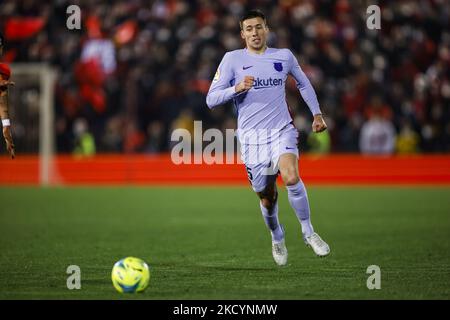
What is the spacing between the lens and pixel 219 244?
495 inches

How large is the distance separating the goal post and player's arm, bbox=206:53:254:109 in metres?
16.6

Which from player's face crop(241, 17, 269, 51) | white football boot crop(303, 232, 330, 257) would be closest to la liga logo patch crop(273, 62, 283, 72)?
player's face crop(241, 17, 269, 51)

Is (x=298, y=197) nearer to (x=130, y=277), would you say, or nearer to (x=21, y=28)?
(x=130, y=277)

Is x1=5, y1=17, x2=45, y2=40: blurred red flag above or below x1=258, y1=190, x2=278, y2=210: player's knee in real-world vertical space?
A: above

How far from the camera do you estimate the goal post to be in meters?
26.2

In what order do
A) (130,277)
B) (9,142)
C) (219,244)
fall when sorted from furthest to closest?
1. (219,244)
2. (9,142)
3. (130,277)

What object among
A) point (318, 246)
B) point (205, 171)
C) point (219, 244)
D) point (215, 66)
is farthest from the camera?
point (205, 171)

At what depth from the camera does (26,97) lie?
27.2 m

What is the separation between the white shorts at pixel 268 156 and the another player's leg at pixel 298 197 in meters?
0.13

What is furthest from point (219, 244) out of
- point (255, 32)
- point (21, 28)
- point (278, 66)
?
point (21, 28)

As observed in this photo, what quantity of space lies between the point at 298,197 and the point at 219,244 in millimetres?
3026

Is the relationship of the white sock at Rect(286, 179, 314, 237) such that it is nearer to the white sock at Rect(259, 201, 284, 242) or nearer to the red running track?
the white sock at Rect(259, 201, 284, 242)

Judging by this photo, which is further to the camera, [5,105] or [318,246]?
[5,105]

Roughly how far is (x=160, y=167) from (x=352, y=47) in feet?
22.7
